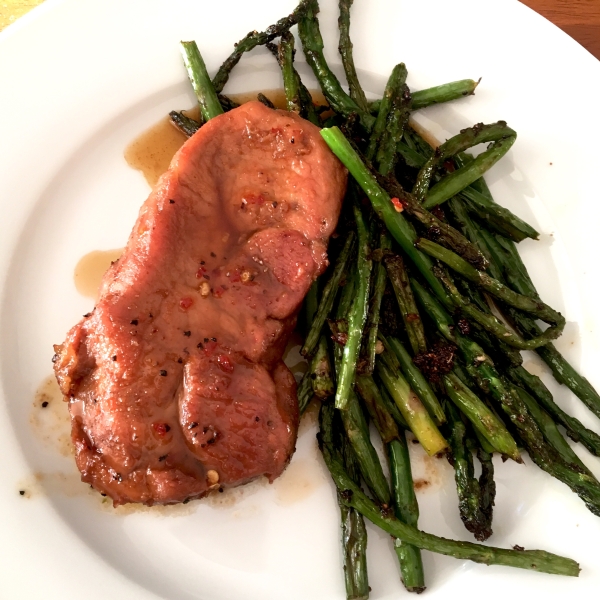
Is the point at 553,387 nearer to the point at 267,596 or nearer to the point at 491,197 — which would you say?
the point at 491,197

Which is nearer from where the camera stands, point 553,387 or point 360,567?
point 360,567

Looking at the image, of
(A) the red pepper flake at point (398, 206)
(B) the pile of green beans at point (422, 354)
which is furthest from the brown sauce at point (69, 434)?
(A) the red pepper flake at point (398, 206)

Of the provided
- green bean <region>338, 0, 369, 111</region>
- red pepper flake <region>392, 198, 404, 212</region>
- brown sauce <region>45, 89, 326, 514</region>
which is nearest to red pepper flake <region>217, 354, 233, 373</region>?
brown sauce <region>45, 89, 326, 514</region>

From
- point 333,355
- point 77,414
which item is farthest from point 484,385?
point 77,414

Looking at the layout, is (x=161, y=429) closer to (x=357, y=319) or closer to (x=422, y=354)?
(x=357, y=319)

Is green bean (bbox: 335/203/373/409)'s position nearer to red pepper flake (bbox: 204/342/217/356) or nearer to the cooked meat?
the cooked meat

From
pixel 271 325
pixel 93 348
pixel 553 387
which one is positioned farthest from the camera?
pixel 553 387

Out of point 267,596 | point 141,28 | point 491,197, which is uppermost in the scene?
point 141,28

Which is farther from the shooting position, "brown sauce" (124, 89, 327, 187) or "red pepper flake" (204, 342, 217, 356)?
"brown sauce" (124, 89, 327, 187)
